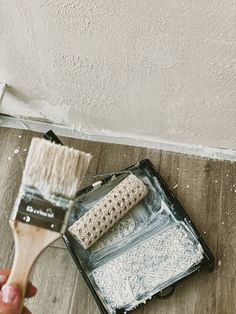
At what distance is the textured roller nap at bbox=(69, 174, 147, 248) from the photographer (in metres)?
1.19

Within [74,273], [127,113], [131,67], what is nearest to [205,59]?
[131,67]

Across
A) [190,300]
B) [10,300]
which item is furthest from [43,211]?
[190,300]

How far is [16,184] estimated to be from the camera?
131 centimetres

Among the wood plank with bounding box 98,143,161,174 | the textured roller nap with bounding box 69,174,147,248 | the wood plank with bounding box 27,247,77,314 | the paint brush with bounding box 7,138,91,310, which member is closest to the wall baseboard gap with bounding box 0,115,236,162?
the wood plank with bounding box 98,143,161,174

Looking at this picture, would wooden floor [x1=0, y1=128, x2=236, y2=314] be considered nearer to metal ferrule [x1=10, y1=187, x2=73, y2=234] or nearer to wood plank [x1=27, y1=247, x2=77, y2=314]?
wood plank [x1=27, y1=247, x2=77, y2=314]

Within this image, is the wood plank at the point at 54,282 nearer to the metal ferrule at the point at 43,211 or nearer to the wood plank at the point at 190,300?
the wood plank at the point at 190,300

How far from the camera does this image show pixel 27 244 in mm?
757

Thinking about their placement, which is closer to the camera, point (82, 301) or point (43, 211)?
point (43, 211)

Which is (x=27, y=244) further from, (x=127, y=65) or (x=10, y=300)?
(x=127, y=65)

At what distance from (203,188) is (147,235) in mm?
208

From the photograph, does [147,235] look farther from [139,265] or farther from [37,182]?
[37,182]

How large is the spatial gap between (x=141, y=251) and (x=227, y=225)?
240mm

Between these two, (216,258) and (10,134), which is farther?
(10,134)

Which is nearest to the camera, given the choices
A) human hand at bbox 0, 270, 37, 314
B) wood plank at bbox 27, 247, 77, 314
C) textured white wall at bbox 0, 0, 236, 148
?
human hand at bbox 0, 270, 37, 314
